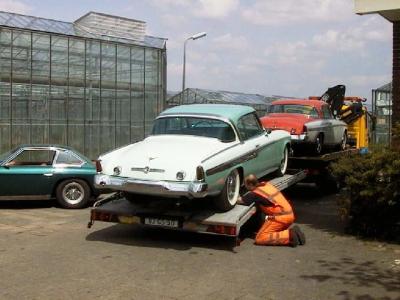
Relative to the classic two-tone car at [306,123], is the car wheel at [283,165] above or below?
below

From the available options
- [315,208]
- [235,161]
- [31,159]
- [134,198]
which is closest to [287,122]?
[315,208]

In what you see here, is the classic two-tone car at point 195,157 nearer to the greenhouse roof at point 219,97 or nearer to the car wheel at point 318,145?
the car wheel at point 318,145

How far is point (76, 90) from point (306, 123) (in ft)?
42.1

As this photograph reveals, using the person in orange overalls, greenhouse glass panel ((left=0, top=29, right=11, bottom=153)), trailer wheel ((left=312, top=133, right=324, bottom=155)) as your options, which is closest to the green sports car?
the person in orange overalls

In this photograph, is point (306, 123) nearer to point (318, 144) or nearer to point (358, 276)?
point (318, 144)

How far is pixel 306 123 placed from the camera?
13117 millimetres

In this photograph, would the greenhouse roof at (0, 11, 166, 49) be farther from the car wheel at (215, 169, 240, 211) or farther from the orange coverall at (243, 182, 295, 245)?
the orange coverall at (243, 182, 295, 245)

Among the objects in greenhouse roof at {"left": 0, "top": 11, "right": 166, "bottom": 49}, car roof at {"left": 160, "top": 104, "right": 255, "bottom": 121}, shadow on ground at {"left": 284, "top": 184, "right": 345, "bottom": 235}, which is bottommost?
shadow on ground at {"left": 284, "top": 184, "right": 345, "bottom": 235}

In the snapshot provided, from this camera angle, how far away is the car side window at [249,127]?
32.9 feet

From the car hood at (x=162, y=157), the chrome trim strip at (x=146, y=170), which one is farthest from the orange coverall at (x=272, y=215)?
the chrome trim strip at (x=146, y=170)

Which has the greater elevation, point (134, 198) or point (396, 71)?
point (396, 71)

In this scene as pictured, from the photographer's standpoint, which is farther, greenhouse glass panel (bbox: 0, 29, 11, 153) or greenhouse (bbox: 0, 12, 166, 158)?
greenhouse (bbox: 0, 12, 166, 158)

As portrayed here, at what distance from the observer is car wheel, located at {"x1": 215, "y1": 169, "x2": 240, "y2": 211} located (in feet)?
29.1

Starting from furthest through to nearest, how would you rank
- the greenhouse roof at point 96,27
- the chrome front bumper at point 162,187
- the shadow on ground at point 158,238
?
1. the greenhouse roof at point 96,27
2. the shadow on ground at point 158,238
3. the chrome front bumper at point 162,187
